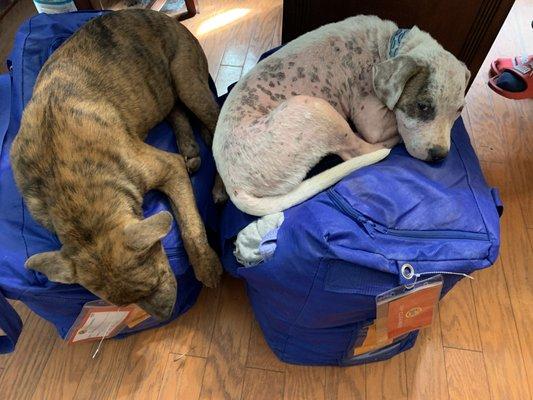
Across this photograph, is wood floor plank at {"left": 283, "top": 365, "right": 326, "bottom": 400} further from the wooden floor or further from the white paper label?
the white paper label

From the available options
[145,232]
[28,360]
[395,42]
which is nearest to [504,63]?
[395,42]

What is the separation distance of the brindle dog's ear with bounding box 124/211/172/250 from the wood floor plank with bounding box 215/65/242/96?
1.74m

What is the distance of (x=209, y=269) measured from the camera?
1.78 m

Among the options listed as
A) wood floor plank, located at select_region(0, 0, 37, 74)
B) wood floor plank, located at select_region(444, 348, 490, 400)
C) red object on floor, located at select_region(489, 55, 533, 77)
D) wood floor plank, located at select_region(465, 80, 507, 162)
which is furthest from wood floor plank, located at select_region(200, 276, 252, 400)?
wood floor plank, located at select_region(0, 0, 37, 74)

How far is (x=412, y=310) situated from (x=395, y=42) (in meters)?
1.03

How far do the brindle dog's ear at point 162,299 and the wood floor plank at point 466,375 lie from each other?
4.12 ft

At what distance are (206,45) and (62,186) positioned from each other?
2.08 m

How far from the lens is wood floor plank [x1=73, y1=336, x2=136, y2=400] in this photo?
1886 millimetres

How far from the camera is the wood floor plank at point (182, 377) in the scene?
1.88 meters

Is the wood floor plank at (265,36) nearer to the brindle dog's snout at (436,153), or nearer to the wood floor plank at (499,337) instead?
the brindle dog's snout at (436,153)

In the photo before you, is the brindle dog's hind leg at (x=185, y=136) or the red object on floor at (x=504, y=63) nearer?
the brindle dog's hind leg at (x=185, y=136)

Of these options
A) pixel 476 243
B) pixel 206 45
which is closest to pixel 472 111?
pixel 476 243

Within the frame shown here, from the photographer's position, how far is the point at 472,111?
9.17 feet

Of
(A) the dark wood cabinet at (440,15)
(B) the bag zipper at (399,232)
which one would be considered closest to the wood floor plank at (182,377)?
(B) the bag zipper at (399,232)
